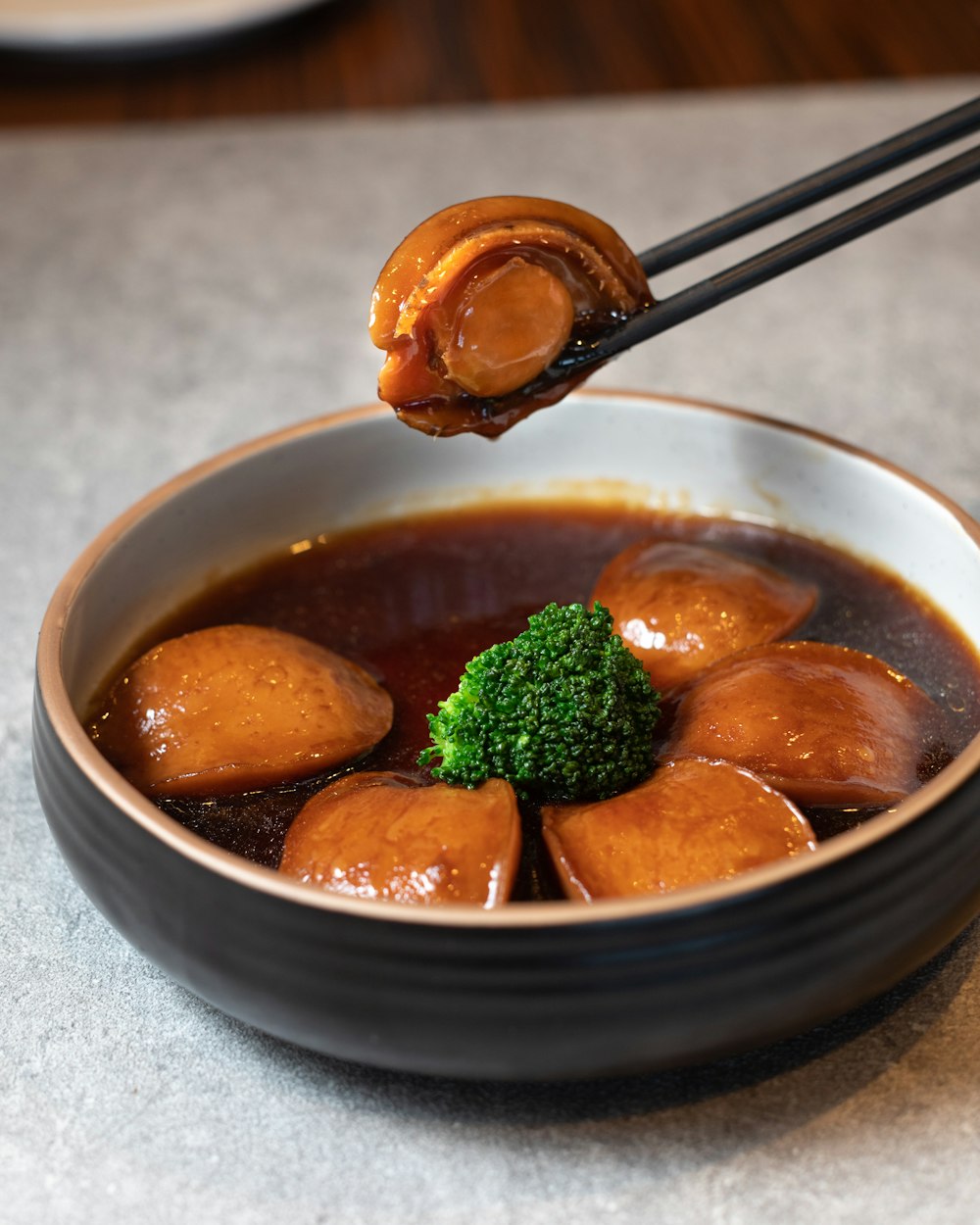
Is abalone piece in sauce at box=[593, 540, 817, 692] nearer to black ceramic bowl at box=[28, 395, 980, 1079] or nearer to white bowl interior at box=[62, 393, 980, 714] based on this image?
white bowl interior at box=[62, 393, 980, 714]

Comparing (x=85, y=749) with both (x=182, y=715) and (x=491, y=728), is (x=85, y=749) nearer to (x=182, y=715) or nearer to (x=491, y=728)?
(x=182, y=715)

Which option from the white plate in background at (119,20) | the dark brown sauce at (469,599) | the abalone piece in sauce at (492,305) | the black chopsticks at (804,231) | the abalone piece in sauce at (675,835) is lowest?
the white plate in background at (119,20)

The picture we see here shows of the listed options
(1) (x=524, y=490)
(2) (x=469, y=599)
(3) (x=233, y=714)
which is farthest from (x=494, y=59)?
(3) (x=233, y=714)

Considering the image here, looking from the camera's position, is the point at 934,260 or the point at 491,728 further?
the point at 934,260

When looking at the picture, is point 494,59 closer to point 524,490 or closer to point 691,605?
point 524,490

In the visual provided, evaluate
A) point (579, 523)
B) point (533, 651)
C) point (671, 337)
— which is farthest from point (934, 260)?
point (533, 651)

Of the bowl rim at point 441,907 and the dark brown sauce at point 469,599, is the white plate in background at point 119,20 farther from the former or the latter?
the bowl rim at point 441,907

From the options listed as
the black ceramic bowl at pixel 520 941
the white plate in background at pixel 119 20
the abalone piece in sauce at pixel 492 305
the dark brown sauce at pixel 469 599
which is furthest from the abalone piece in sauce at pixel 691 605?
the white plate in background at pixel 119 20
